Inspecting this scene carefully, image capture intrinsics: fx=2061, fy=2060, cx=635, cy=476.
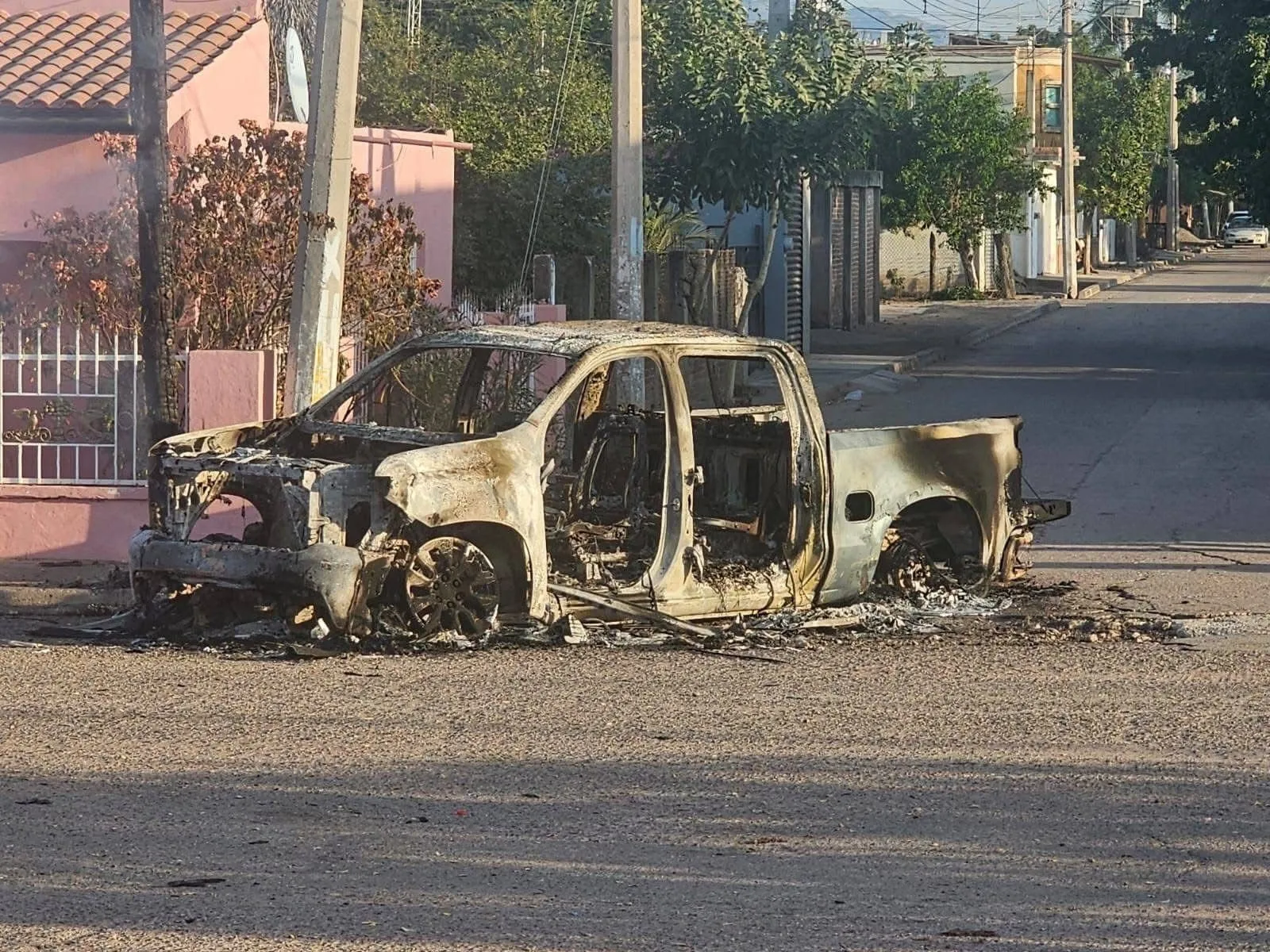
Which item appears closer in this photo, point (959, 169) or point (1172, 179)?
point (959, 169)

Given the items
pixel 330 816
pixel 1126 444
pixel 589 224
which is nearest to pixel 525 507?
pixel 330 816

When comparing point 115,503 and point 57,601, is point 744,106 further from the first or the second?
point 57,601

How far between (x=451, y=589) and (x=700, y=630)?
132 centimetres

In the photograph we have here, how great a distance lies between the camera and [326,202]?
42.2 feet

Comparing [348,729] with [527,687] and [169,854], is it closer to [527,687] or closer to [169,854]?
[527,687]

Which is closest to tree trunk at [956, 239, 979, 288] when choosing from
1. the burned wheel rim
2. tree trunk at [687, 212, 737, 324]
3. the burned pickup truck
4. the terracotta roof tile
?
tree trunk at [687, 212, 737, 324]

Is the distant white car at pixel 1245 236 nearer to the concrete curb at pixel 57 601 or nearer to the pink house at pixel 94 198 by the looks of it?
the pink house at pixel 94 198

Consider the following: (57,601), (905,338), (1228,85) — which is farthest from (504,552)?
A: (905,338)

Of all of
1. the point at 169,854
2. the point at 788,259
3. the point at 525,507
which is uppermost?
the point at 788,259

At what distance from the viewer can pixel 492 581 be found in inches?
378

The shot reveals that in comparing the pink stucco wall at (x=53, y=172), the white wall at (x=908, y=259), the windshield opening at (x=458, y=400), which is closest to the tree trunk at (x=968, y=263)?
the white wall at (x=908, y=259)

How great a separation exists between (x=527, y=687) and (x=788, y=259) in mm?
22458

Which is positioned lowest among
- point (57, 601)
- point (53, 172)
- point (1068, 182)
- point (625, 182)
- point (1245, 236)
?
point (57, 601)

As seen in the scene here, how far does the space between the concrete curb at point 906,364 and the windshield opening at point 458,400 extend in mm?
11986
